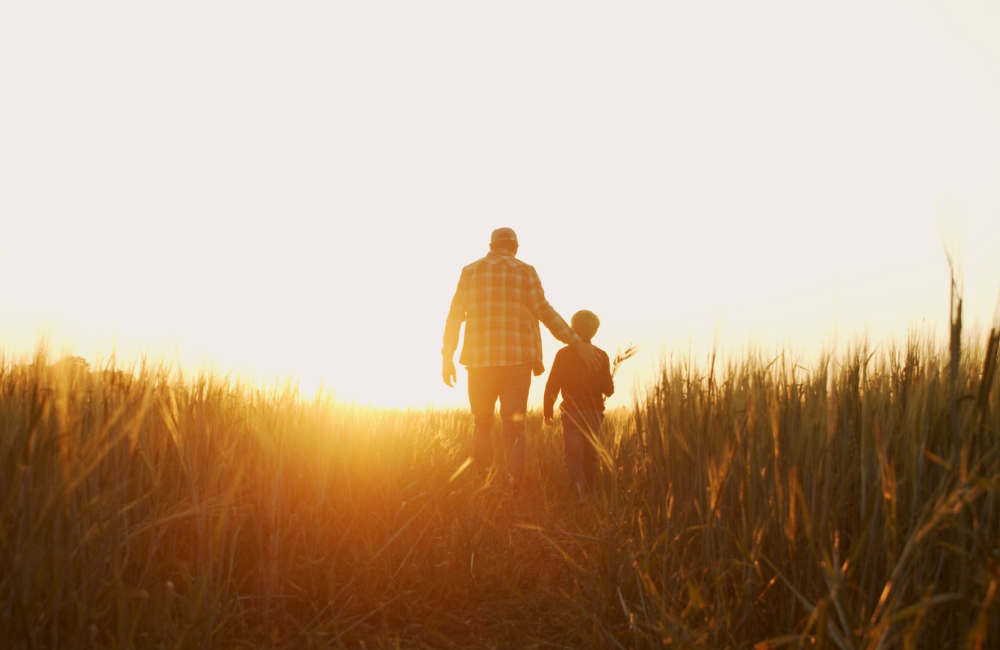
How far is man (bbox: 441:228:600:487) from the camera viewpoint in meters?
5.05

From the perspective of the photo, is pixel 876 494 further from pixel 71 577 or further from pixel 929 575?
pixel 71 577

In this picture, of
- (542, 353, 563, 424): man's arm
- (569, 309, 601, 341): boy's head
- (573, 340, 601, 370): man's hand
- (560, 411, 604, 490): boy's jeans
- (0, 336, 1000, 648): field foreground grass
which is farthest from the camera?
(569, 309, 601, 341): boy's head

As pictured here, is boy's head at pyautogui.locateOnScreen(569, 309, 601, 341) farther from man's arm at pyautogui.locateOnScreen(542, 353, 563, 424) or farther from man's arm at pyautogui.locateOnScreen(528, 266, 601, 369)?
man's arm at pyautogui.locateOnScreen(528, 266, 601, 369)

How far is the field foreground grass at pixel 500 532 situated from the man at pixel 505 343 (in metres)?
1.54

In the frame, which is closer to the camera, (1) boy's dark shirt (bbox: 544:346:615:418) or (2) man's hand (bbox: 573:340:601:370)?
(2) man's hand (bbox: 573:340:601:370)

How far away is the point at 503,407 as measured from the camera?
16.8 ft

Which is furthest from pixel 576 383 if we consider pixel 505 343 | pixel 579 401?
pixel 505 343

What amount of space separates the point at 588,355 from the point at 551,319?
0.44 meters

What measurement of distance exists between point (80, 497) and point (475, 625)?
164cm

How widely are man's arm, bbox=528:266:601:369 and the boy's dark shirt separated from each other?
17cm

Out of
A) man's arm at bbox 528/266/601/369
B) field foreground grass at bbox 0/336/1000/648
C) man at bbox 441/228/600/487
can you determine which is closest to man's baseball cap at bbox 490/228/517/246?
man at bbox 441/228/600/487

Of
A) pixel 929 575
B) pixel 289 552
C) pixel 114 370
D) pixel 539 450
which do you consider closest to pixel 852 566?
pixel 929 575

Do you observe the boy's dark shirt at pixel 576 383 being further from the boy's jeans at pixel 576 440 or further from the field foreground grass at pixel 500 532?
the field foreground grass at pixel 500 532

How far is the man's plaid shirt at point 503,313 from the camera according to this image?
505 cm
